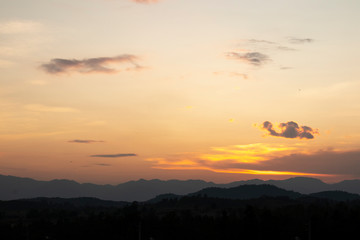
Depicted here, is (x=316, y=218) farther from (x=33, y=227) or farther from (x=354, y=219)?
(x=33, y=227)

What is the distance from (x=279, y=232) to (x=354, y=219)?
19.4 meters

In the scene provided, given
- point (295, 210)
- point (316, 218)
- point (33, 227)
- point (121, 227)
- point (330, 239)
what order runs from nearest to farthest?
point (330, 239)
point (316, 218)
point (121, 227)
point (33, 227)
point (295, 210)

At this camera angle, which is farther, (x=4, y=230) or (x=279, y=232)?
(x=4, y=230)

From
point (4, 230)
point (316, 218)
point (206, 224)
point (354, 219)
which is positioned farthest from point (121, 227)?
point (354, 219)

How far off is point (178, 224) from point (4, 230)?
49133 mm

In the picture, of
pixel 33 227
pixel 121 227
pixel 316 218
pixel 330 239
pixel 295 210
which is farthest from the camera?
pixel 295 210

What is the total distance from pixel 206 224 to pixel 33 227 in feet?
175

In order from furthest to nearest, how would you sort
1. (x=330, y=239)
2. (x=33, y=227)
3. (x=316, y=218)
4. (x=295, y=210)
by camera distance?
(x=295, y=210) → (x=33, y=227) → (x=316, y=218) → (x=330, y=239)

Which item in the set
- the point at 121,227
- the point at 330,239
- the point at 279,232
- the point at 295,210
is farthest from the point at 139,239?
the point at 295,210

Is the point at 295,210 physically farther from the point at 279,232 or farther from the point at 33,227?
the point at 33,227

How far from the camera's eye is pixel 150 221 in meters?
144

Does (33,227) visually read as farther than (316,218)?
Yes

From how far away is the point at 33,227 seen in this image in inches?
5817

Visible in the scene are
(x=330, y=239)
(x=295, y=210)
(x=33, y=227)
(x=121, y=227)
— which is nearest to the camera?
(x=330, y=239)
